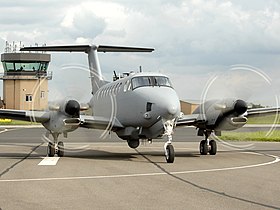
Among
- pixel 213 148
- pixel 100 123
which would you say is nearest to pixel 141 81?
pixel 100 123

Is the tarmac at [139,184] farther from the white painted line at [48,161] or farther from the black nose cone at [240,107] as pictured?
the black nose cone at [240,107]

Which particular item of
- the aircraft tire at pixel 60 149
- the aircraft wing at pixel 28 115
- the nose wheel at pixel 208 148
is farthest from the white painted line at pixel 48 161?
the nose wheel at pixel 208 148

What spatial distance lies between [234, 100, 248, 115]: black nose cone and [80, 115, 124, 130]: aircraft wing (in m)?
4.75

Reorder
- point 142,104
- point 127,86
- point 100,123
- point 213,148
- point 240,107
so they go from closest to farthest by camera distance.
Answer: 1. point 142,104
2. point 240,107
3. point 127,86
4. point 100,123
5. point 213,148

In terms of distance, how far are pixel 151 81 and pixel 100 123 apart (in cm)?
293

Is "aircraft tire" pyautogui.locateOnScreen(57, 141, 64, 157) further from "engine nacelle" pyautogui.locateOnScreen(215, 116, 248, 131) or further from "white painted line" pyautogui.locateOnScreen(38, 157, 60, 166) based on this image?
"engine nacelle" pyautogui.locateOnScreen(215, 116, 248, 131)

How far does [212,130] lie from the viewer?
24.2m

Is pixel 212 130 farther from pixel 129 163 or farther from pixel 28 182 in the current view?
pixel 28 182

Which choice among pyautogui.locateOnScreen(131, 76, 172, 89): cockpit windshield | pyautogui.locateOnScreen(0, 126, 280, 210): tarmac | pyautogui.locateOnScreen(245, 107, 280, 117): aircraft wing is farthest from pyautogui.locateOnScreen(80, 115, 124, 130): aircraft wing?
pyautogui.locateOnScreen(245, 107, 280, 117): aircraft wing

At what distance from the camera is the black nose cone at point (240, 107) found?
22.5m

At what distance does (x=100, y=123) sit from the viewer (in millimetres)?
22875

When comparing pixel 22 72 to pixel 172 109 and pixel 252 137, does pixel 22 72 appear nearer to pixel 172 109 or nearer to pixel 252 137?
pixel 252 137

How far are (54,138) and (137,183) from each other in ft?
32.4

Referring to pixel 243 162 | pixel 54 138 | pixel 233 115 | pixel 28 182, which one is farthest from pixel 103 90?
pixel 28 182
